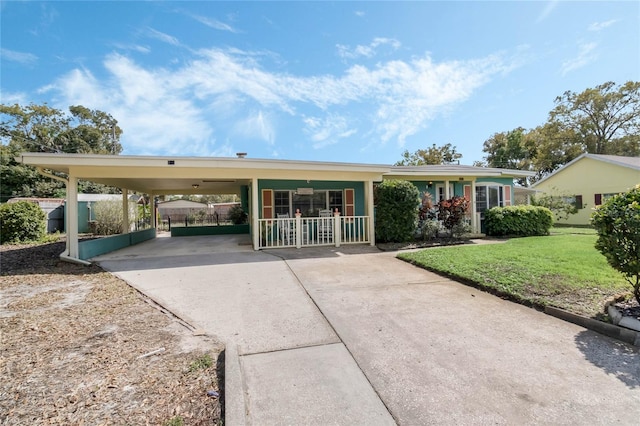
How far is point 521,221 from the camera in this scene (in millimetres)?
10984

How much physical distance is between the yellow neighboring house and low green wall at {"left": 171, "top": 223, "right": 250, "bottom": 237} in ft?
66.0

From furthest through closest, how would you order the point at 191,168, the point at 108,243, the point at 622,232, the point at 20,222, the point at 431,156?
the point at 431,156, the point at 20,222, the point at 108,243, the point at 191,168, the point at 622,232

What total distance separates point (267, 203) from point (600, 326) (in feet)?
30.3

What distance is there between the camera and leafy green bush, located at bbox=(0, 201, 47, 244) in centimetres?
1088

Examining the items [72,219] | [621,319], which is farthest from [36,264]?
[621,319]

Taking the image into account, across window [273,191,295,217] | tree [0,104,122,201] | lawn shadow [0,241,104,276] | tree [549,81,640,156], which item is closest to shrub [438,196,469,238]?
window [273,191,295,217]

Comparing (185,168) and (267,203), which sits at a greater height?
(185,168)

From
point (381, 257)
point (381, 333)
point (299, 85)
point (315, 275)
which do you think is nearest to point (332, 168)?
→ point (381, 257)

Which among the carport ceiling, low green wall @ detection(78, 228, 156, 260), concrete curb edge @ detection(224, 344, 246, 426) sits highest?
the carport ceiling

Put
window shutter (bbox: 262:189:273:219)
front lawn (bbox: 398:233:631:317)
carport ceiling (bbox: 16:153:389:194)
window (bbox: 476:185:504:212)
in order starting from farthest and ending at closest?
window (bbox: 476:185:504:212) → window shutter (bbox: 262:189:273:219) → carport ceiling (bbox: 16:153:389:194) → front lawn (bbox: 398:233:631:317)

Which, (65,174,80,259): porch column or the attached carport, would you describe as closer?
the attached carport

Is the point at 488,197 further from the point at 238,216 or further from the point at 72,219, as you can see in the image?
the point at 72,219

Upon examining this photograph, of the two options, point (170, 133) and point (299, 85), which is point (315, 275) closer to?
point (299, 85)

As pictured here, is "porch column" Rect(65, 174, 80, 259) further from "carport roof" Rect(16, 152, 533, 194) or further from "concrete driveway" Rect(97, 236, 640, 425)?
"concrete driveway" Rect(97, 236, 640, 425)
